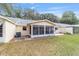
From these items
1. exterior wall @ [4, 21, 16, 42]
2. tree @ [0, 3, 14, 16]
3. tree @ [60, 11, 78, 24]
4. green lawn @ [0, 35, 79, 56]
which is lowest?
green lawn @ [0, 35, 79, 56]

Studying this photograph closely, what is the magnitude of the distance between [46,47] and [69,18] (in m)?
0.47

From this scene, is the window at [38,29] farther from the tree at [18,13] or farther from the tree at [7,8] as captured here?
the tree at [7,8]

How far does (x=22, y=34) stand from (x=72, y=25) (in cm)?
65

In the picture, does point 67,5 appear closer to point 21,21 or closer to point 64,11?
point 64,11

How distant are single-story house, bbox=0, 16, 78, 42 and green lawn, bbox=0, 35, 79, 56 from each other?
0.08 metres

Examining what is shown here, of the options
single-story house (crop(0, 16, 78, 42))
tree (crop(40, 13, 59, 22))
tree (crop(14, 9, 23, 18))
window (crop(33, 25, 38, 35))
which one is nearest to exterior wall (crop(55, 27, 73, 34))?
single-story house (crop(0, 16, 78, 42))

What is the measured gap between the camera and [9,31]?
7793 mm

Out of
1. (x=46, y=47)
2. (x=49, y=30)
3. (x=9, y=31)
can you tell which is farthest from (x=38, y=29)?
(x=9, y=31)

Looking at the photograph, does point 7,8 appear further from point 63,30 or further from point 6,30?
point 63,30

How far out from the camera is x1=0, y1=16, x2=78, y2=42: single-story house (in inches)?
306

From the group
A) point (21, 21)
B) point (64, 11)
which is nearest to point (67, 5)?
point (64, 11)

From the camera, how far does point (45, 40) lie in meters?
7.81

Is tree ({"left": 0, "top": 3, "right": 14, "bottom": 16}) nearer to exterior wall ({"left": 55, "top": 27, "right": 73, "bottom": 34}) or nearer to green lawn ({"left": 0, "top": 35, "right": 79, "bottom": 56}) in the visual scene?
green lawn ({"left": 0, "top": 35, "right": 79, "bottom": 56})

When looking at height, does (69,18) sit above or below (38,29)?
above
